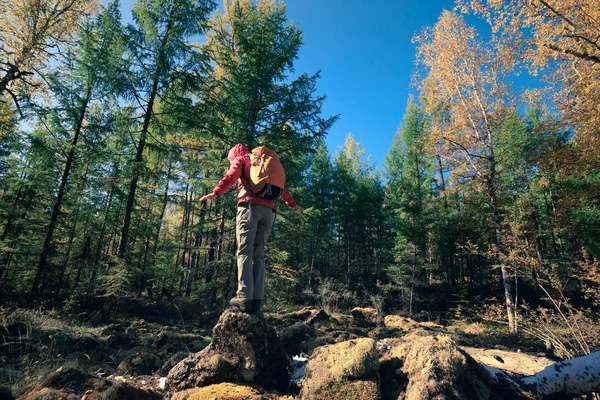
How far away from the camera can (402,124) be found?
22.5 m

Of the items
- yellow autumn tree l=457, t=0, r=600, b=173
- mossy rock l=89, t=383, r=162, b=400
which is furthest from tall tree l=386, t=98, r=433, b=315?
mossy rock l=89, t=383, r=162, b=400

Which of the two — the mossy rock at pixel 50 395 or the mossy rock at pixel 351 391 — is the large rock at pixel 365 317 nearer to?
the mossy rock at pixel 351 391

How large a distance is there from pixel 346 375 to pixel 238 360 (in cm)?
138

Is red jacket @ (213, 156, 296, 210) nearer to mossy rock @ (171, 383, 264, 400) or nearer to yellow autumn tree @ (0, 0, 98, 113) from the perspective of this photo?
mossy rock @ (171, 383, 264, 400)

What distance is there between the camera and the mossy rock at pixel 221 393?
2.92 m

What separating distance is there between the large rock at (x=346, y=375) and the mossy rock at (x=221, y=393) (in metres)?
0.55

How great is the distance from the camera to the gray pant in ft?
13.1

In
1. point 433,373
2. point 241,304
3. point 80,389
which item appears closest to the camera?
point 433,373

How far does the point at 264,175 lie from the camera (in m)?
4.05

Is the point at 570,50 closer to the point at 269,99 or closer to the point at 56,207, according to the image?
the point at 269,99

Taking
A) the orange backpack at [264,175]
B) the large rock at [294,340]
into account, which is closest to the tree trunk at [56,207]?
the large rock at [294,340]

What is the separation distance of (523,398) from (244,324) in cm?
292

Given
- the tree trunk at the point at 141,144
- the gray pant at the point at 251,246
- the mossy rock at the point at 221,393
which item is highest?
the tree trunk at the point at 141,144

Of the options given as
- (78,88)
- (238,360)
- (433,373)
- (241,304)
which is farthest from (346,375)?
(78,88)
